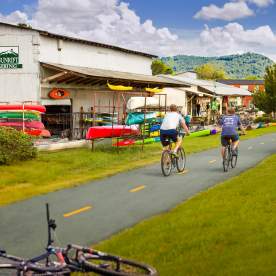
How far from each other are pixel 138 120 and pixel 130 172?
357 inches

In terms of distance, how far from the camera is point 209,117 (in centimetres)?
5084

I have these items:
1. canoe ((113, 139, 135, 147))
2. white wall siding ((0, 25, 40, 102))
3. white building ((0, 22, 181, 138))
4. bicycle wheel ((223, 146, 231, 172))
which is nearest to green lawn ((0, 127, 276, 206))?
canoe ((113, 139, 135, 147))

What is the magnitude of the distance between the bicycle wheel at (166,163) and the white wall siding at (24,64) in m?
13.4

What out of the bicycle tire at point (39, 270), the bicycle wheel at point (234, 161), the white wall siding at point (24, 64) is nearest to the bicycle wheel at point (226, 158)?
the bicycle wheel at point (234, 161)

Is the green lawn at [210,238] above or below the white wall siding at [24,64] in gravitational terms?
below

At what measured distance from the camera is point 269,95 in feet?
246

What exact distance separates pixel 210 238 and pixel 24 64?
2129cm

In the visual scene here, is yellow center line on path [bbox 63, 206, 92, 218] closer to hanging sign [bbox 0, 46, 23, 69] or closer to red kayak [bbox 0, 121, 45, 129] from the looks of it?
red kayak [bbox 0, 121, 45, 129]

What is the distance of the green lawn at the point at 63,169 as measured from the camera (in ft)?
43.4

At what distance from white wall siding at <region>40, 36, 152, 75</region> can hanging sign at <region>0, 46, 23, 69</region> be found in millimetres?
1338

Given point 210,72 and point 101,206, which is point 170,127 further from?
point 210,72

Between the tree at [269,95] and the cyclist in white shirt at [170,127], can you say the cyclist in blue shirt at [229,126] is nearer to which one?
the cyclist in white shirt at [170,127]

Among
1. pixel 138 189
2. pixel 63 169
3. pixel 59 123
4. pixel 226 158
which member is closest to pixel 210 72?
pixel 59 123

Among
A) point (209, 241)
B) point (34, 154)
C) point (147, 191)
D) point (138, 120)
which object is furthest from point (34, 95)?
point (209, 241)
